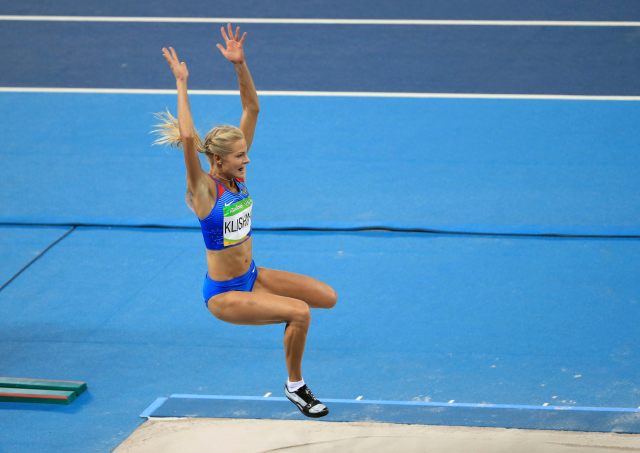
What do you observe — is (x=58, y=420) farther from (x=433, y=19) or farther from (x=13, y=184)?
(x=433, y=19)

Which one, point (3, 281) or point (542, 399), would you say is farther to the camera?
point (3, 281)

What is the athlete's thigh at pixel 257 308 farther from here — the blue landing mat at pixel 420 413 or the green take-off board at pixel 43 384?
the green take-off board at pixel 43 384

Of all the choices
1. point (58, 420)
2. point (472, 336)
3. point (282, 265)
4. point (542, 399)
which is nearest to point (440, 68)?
point (282, 265)

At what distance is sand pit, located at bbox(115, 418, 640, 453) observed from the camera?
19.8 ft

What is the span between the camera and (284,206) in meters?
9.69

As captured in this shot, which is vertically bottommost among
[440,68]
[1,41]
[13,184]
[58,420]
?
[58,420]

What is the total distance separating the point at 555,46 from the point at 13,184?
6.97 m

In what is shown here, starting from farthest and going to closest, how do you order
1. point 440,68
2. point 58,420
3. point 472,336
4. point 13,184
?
point 440,68 → point 13,184 → point 472,336 → point 58,420

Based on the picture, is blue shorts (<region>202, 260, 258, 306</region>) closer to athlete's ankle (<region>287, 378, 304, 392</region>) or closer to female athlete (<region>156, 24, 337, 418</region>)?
female athlete (<region>156, 24, 337, 418</region>)

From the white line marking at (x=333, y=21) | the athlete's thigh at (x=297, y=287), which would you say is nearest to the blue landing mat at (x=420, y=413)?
the athlete's thigh at (x=297, y=287)

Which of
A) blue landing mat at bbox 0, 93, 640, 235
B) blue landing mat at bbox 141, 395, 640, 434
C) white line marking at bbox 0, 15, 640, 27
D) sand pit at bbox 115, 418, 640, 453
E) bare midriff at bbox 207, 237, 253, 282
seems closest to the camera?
bare midriff at bbox 207, 237, 253, 282

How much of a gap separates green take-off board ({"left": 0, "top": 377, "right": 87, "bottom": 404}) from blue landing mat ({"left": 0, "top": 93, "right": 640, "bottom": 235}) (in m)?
2.63

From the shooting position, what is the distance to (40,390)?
23.0 ft

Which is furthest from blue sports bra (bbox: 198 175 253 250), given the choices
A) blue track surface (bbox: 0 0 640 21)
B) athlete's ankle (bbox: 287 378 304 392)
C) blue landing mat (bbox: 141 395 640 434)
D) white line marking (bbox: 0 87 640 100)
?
blue track surface (bbox: 0 0 640 21)
